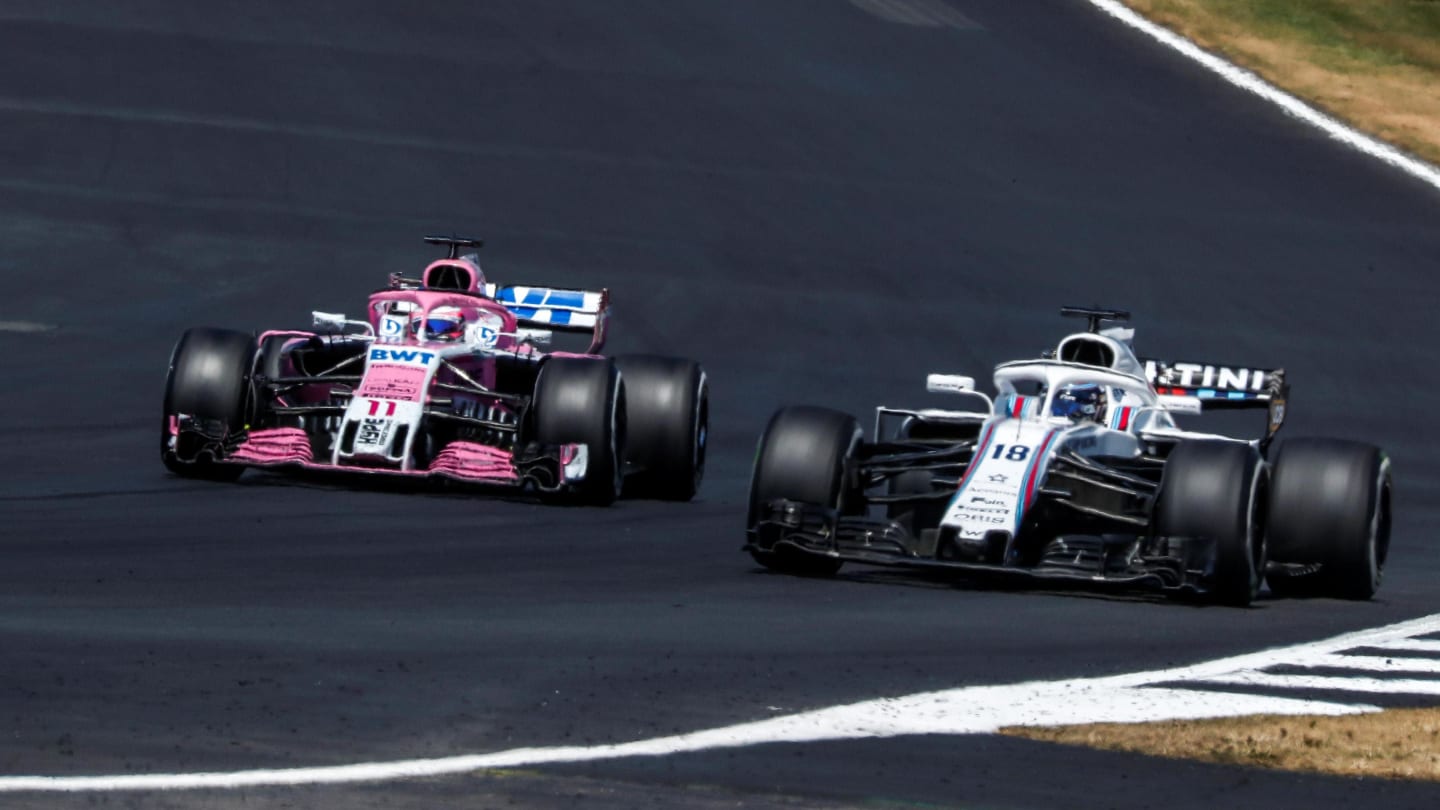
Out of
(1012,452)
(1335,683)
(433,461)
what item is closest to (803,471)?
(1012,452)

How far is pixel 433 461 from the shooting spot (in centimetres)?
1883

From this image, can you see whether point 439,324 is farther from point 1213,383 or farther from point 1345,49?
point 1345,49

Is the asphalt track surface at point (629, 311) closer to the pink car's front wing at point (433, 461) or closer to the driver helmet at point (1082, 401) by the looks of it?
the pink car's front wing at point (433, 461)

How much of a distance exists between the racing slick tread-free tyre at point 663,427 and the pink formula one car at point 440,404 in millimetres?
11

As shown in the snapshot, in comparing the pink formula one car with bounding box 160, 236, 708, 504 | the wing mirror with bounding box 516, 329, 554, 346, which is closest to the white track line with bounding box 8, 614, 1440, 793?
the pink formula one car with bounding box 160, 236, 708, 504

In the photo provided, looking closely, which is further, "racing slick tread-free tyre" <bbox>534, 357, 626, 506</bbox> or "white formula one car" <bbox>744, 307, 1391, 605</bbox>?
"racing slick tread-free tyre" <bbox>534, 357, 626, 506</bbox>

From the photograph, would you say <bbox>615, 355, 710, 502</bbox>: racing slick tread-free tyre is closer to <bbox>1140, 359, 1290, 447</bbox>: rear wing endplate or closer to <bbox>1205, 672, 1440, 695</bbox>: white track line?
<bbox>1140, 359, 1290, 447</bbox>: rear wing endplate

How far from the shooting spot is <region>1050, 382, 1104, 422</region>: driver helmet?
1691cm

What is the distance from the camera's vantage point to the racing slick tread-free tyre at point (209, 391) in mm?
19141

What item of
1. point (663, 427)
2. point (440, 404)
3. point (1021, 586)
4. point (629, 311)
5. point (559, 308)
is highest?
point (559, 308)

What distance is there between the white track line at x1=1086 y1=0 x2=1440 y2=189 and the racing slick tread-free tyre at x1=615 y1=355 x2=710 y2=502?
24234 millimetres

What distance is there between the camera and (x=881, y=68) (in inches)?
1794

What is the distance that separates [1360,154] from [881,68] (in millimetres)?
8496

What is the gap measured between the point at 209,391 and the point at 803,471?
18.6 feet
